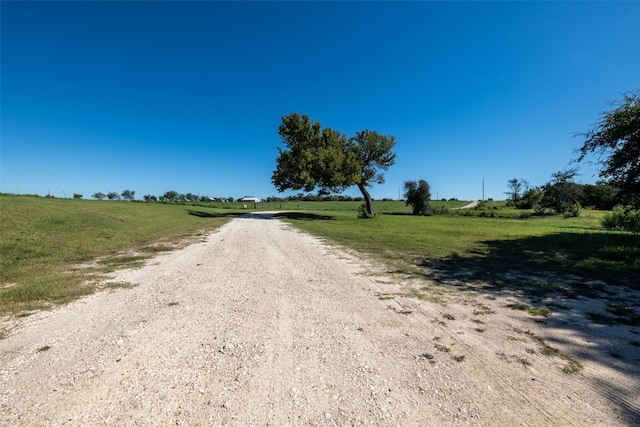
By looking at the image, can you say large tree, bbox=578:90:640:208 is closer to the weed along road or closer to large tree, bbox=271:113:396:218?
the weed along road

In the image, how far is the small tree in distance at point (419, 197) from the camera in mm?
50062

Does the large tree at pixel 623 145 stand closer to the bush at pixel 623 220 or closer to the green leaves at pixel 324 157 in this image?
the bush at pixel 623 220

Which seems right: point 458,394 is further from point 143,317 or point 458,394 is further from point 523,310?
point 143,317

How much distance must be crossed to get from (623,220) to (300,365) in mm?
20735

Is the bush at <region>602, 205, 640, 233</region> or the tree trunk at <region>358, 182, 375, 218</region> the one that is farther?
the tree trunk at <region>358, 182, 375, 218</region>

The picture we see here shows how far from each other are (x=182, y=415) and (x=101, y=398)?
0.99m

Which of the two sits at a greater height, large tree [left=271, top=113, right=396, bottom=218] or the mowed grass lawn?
large tree [left=271, top=113, right=396, bottom=218]

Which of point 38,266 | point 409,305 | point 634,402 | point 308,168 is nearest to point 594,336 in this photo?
point 634,402

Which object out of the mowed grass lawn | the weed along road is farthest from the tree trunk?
the weed along road

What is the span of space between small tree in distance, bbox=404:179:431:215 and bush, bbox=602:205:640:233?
28759 mm

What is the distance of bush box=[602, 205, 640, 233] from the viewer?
12345mm

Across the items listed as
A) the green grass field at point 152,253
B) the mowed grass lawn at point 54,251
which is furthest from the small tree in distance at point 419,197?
the mowed grass lawn at point 54,251

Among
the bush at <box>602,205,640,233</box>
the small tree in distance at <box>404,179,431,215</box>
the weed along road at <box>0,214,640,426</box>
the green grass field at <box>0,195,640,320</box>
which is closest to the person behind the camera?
the weed along road at <box>0,214,640,426</box>

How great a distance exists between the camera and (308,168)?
31.7 m
